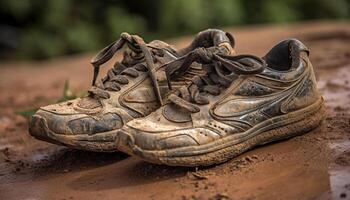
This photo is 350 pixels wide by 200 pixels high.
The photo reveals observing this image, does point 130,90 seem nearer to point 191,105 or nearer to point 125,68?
point 125,68

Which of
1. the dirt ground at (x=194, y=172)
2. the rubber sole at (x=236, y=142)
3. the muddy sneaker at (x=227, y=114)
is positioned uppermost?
the muddy sneaker at (x=227, y=114)

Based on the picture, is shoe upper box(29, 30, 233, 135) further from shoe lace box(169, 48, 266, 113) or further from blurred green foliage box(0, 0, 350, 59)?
blurred green foliage box(0, 0, 350, 59)

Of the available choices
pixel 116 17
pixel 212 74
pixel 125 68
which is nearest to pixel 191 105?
pixel 212 74

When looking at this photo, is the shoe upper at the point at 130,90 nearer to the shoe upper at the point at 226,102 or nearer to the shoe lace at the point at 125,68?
the shoe lace at the point at 125,68

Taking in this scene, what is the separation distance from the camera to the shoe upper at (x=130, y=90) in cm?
221

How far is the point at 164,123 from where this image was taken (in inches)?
79.4

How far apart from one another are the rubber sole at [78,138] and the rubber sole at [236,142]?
240 mm

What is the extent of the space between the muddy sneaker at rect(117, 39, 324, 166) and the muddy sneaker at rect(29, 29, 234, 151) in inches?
6.6

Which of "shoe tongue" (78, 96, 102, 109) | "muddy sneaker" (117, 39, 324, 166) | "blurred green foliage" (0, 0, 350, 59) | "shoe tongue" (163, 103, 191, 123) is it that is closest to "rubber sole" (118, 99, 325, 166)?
"muddy sneaker" (117, 39, 324, 166)

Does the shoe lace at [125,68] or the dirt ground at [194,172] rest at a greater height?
the shoe lace at [125,68]

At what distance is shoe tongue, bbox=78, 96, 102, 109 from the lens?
7.46ft

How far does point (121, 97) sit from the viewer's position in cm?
228

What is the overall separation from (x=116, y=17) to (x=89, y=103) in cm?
733

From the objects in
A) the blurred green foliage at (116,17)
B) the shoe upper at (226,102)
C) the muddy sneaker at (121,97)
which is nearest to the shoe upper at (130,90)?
the muddy sneaker at (121,97)
